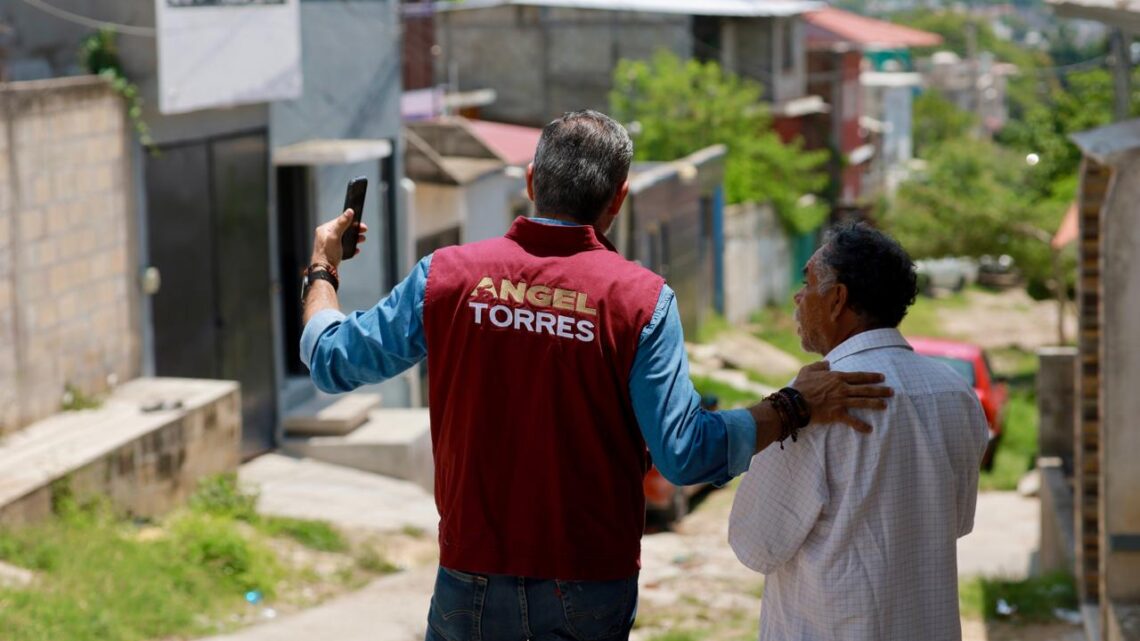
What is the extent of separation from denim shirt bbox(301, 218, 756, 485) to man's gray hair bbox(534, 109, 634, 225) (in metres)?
0.05

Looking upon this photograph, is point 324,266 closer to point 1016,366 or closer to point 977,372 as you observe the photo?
point 977,372

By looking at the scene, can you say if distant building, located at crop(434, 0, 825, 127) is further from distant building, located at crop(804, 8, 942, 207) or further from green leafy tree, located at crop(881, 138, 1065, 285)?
distant building, located at crop(804, 8, 942, 207)

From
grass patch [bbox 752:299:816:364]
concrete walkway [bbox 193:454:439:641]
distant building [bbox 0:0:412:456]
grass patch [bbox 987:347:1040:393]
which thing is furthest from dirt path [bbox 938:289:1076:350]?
concrete walkway [bbox 193:454:439:641]

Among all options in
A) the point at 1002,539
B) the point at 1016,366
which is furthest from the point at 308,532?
the point at 1016,366

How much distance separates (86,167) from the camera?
34.2 ft

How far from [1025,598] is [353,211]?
19.4 feet

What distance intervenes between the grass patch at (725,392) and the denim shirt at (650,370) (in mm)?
16507

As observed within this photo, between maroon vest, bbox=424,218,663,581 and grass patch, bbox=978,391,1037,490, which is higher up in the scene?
maroon vest, bbox=424,218,663,581

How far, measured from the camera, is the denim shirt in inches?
124

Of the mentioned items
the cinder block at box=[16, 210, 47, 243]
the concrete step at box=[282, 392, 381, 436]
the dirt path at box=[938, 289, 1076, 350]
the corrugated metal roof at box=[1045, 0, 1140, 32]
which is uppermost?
the corrugated metal roof at box=[1045, 0, 1140, 32]

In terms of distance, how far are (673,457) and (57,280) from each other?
25.6 ft

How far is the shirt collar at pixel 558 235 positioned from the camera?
327cm

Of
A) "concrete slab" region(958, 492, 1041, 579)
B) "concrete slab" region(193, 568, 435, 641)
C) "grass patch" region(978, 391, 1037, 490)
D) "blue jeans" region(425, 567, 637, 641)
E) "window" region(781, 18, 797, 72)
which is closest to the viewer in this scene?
"blue jeans" region(425, 567, 637, 641)

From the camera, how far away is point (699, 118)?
99.7 feet
